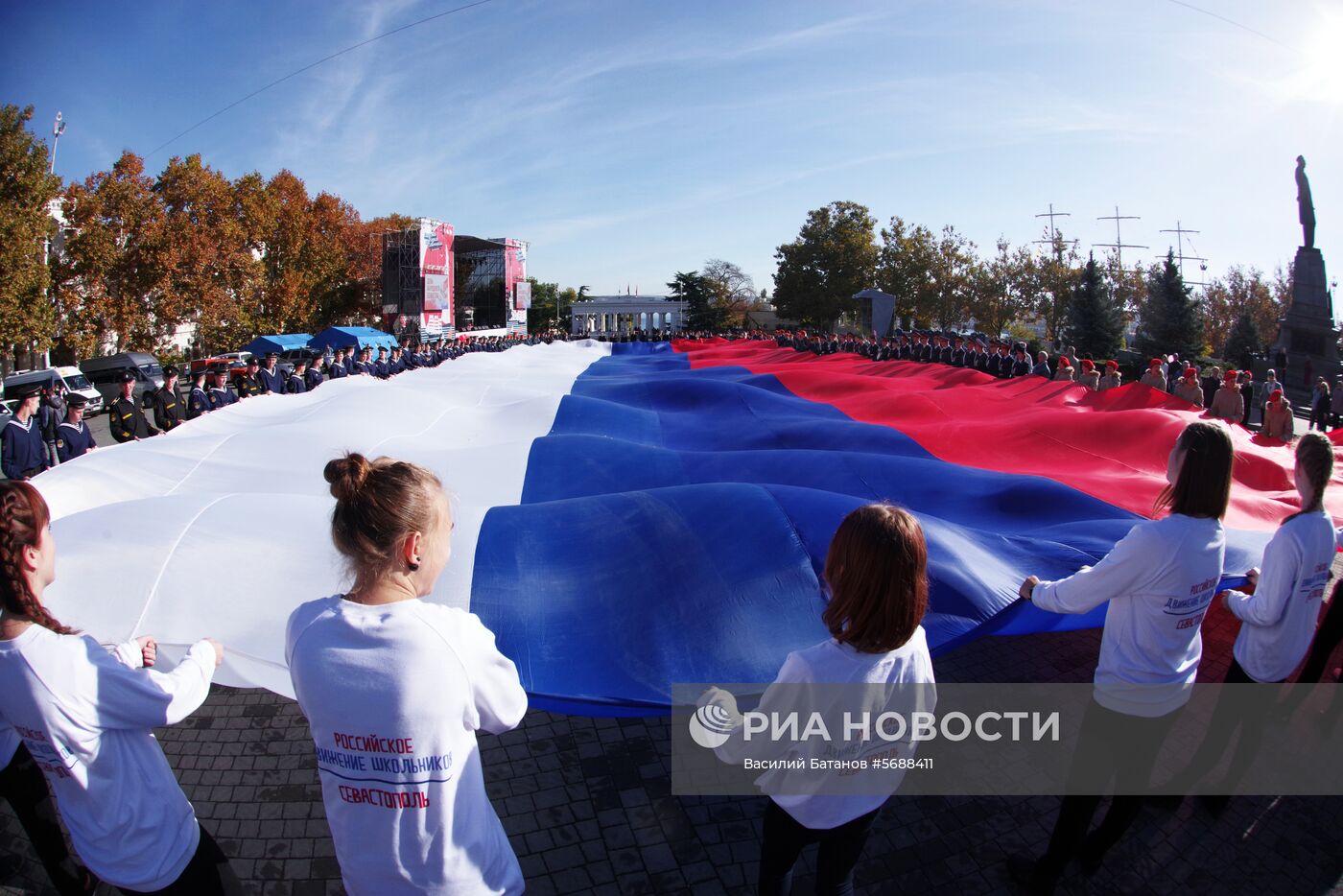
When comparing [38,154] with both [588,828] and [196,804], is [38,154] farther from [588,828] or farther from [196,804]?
[588,828]

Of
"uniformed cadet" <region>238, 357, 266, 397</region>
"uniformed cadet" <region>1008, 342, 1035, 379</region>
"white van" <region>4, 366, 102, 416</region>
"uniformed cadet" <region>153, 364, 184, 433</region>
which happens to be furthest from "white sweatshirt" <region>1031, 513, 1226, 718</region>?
"white van" <region>4, 366, 102, 416</region>

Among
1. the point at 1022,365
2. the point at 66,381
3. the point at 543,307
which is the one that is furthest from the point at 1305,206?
the point at 543,307

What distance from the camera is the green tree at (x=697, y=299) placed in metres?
65.2

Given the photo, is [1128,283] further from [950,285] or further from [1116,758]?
[1116,758]

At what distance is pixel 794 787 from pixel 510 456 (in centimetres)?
397

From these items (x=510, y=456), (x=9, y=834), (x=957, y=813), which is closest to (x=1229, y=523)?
(x=957, y=813)

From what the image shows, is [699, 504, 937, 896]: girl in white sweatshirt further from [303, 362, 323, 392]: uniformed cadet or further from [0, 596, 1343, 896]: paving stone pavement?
[303, 362, 323, 392]: uniformed cadet

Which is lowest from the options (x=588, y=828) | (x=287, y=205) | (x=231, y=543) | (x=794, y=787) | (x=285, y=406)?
(x=588, y=828)

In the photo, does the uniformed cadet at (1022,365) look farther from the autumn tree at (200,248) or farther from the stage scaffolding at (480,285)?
the stage scaffolding at (480,285)

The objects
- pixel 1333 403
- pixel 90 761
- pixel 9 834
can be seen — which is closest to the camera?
pixel 90 761

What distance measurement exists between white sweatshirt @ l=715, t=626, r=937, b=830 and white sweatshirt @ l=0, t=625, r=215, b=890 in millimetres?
1380

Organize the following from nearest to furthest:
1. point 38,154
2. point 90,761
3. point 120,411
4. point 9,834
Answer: point 90,761 < point 9,834 < point 120,411 < point 38,154

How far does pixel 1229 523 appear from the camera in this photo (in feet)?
13.7

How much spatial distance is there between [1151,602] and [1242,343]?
31011 mm
